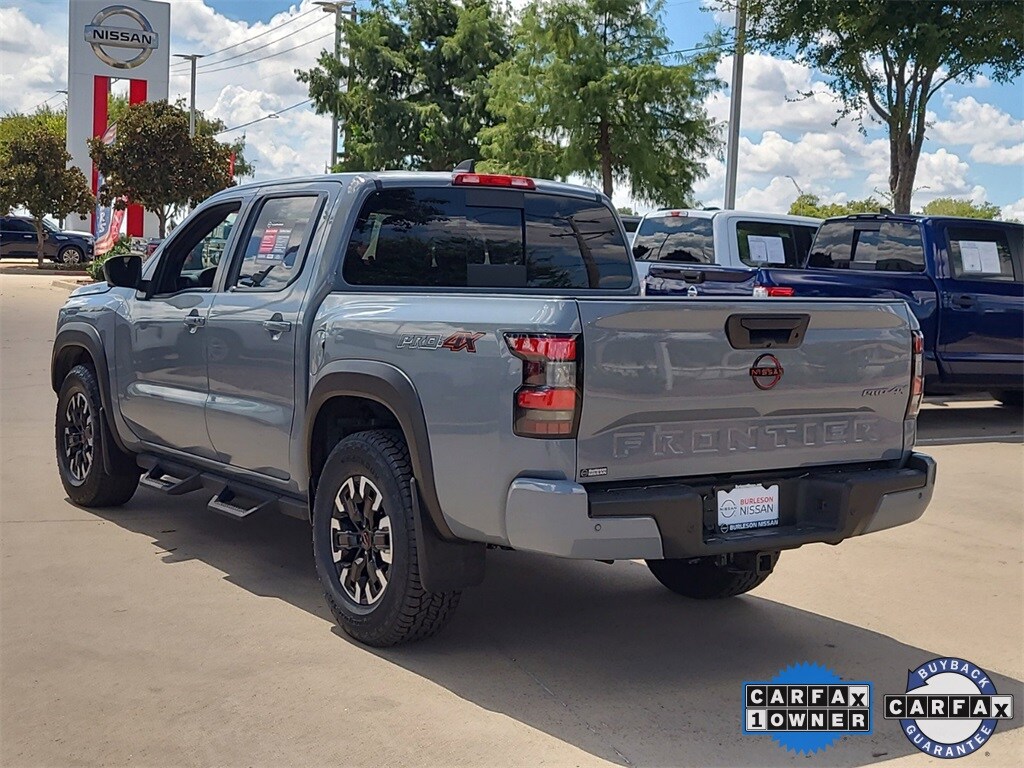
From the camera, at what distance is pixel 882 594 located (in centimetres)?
629

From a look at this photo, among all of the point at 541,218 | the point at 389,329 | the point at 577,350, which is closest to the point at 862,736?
the point at 577,350

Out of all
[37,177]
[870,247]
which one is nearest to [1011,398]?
[870,247]

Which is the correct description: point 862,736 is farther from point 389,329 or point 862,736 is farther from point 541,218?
point 541,218

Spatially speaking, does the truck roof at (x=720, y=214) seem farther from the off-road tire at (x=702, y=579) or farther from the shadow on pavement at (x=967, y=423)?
the off-road tire at (x=702, y=579)

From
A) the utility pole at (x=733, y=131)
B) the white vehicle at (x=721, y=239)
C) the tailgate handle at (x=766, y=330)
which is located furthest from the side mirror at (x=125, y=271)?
the utility pole at (x=733, y=131)

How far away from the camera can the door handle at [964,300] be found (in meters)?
11.6

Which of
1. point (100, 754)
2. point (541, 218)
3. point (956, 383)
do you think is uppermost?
point (541, 218)

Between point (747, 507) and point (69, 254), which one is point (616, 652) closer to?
point (747, 507)

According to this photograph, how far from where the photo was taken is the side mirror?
6.95 m

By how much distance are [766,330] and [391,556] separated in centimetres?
171

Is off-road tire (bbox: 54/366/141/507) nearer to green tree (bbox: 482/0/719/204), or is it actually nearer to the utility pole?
the utility pole

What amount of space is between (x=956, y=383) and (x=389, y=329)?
813 centimetres

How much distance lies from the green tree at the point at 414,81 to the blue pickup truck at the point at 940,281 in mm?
27416

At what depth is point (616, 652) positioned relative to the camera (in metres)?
5.27
